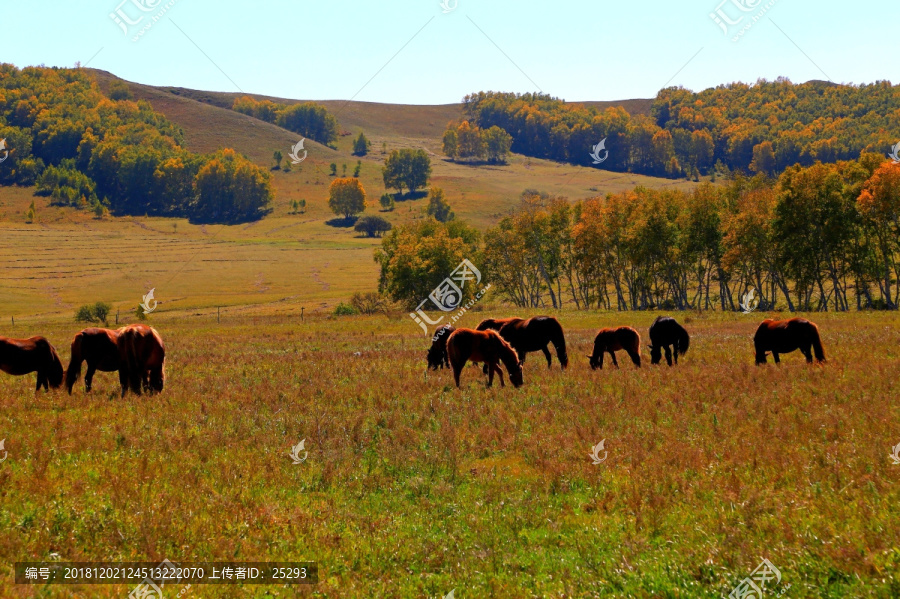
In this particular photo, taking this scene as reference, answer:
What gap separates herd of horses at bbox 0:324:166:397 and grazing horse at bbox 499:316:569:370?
12.4 metres

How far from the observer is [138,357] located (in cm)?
1909

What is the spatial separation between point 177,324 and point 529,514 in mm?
57966

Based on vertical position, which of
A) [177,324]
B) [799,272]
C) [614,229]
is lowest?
[177,324]

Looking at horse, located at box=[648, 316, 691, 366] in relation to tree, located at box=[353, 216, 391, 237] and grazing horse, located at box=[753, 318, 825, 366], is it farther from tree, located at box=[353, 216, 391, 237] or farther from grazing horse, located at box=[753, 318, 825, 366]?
tree, located at box=[353, 216, 391, 237]

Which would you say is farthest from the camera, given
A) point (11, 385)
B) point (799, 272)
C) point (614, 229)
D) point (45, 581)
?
point (614, 229)

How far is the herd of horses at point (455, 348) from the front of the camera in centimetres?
1888

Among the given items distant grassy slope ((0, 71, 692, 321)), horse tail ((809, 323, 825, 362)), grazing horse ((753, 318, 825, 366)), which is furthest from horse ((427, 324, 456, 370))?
distant grassy slope ((0, 71, 692, 321))

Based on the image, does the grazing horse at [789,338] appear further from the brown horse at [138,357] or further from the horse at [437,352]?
the brown horse at [138,357]

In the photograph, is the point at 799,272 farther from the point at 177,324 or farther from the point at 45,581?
the point at 45,581

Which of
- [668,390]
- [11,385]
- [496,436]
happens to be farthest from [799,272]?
[11,385]

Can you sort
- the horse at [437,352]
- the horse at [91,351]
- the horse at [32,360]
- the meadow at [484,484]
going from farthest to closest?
the horse at [437,352] < the horse at [91,351] < the horse at [32,360] < the meadow at [484,484]

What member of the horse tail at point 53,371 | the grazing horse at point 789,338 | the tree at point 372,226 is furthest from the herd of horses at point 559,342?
the tree at point 372,226

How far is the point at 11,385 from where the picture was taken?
68.0 ft

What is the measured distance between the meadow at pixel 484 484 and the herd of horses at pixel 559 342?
1.37 m
